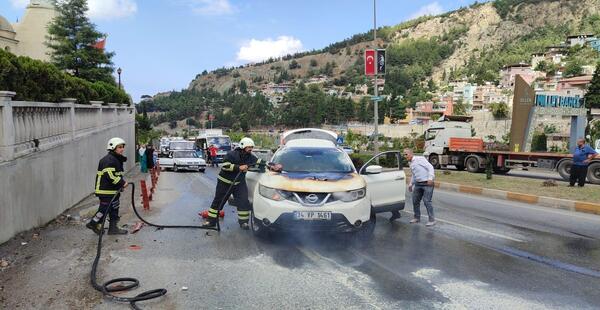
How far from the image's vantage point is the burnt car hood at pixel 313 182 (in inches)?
275

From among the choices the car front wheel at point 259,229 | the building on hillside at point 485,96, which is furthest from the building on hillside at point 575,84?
the car front wheel at point 259,229

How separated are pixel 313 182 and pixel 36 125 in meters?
5.28

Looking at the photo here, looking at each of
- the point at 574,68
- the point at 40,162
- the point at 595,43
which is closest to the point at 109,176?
the point at 40,162

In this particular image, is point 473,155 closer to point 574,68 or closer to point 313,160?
point 313,160

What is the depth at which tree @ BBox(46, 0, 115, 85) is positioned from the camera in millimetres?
37375

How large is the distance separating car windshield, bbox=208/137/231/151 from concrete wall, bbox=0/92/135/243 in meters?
24.5

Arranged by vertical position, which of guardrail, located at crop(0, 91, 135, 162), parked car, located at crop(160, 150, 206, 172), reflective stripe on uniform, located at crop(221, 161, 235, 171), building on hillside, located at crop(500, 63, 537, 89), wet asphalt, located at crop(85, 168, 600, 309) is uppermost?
building on hillside, located at crop(500, 63, 537, 89)

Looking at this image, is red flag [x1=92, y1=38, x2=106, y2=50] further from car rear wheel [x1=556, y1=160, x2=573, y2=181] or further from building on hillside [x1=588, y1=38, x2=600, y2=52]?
building on hillside [x1=588, y1=38, x2=600, y2=52]

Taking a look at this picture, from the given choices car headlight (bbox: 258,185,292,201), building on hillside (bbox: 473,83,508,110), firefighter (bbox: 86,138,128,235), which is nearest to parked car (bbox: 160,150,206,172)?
firefighter (bbox: 86,138,128,235)

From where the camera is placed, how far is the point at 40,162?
8.41 metres

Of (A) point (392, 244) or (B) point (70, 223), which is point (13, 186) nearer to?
(B) point (70, 223)

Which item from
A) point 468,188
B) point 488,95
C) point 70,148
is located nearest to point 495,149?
point 468,188

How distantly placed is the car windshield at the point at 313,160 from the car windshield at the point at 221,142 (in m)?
29.7

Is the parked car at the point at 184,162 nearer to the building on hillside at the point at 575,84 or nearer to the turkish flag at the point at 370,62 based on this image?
the turkish flag at the point at 370,62
